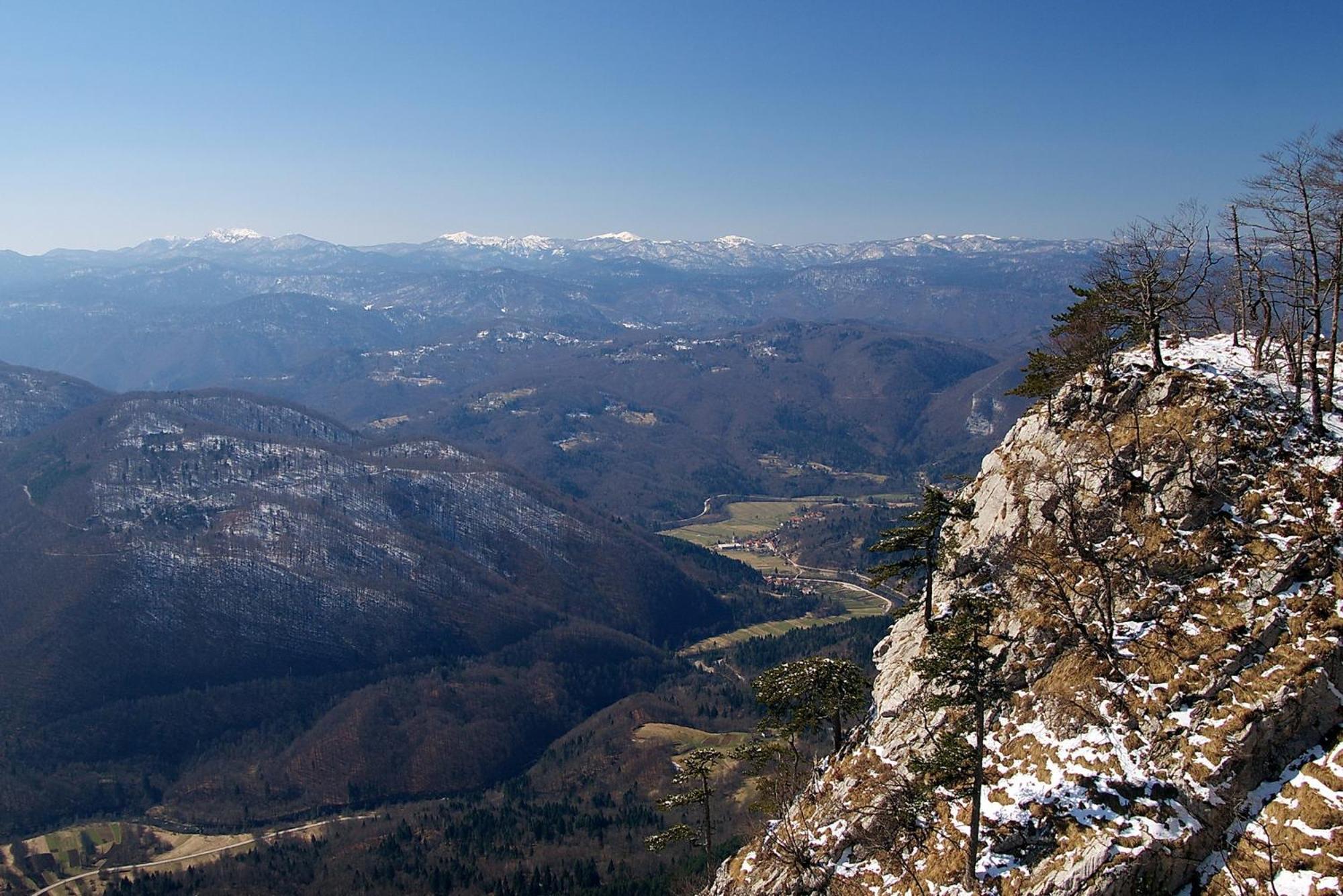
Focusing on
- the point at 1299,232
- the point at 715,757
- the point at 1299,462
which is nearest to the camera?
the point at 1299,462

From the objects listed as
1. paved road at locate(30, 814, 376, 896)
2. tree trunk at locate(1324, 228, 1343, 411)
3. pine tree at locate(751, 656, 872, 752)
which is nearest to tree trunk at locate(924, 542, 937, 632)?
pine tree at locate(751, 656, 872, 752)

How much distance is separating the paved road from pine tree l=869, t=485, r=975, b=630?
527 feet

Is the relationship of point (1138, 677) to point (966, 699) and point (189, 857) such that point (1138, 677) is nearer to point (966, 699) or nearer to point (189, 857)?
point (966, 699)

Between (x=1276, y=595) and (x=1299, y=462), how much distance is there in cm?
916

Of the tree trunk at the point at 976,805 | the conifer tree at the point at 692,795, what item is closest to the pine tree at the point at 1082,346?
the tree trunk at the point at 976,805

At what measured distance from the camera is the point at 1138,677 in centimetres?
3484

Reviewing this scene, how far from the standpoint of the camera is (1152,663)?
34.9 metres

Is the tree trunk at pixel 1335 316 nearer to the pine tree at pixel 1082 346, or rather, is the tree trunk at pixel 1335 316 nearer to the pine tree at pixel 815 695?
the pine tree at pixel 1082 346

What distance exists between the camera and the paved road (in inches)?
5733

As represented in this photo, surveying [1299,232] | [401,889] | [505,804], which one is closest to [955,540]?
[1299,232]

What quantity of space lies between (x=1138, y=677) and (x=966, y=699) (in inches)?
338

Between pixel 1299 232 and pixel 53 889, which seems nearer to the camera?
pixel 1299 232

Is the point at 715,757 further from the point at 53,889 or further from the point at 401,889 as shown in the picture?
the point at 53,889

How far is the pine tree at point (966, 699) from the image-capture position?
104ft
